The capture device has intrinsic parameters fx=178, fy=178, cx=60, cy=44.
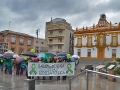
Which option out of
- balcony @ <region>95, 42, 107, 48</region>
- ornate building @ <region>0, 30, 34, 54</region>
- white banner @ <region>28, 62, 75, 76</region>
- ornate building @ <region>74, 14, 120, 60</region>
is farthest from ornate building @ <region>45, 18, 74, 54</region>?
white banner @ <region>28, 62, 75, 76</region>

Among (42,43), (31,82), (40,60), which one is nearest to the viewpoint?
(31,82)

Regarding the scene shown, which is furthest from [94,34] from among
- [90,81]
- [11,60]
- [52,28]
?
[90,81]

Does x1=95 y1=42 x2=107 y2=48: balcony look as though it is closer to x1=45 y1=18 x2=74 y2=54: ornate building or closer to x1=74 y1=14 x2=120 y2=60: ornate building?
x1=74 y1=14 x2=120 y2=60: ornate building

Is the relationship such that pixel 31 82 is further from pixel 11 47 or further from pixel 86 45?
pixel 11 47

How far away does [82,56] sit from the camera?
1914 inches

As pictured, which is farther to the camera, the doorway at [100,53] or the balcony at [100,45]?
the doorway at [100,53]

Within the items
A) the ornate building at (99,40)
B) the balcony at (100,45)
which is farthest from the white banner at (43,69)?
the balcony at (100,45)

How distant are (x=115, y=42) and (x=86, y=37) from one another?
8007 mm

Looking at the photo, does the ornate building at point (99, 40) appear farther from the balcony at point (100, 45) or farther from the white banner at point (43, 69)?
the white banner at point (43, 69)

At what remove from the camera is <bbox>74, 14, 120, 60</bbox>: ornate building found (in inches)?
1678

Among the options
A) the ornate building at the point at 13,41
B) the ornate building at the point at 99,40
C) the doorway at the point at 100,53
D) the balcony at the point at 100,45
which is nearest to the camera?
the ornate building at the point at 99,40

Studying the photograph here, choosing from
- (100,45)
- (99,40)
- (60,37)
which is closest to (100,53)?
(100,45)

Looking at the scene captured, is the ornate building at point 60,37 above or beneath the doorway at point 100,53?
above

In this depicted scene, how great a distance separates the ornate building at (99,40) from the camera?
42.6m
